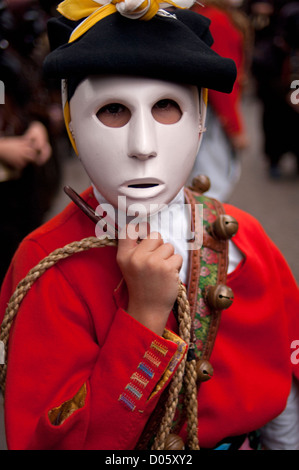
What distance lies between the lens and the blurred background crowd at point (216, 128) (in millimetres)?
2113

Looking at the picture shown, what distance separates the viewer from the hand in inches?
35.4

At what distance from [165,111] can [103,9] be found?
0.21 meters

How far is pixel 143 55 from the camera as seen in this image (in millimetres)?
854

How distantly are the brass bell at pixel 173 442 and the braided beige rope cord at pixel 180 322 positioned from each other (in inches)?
0.7

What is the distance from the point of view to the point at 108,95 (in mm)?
886

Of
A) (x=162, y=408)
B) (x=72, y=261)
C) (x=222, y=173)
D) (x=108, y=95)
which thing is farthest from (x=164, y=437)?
(x=222, y=173)

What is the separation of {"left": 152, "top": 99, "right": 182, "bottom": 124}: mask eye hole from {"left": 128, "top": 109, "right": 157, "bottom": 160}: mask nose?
0.04m

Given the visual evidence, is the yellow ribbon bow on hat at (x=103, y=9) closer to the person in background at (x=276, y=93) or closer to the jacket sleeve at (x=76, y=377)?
the jacket sleeve at (x=76, y=377)

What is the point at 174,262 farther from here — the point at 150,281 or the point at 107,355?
the point at 107,355

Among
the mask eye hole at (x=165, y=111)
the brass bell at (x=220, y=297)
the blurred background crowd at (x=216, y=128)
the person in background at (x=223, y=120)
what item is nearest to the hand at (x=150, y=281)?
the brass bell at (x=220, y=297)

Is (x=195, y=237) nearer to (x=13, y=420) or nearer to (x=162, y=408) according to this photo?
(x=162, y=408)

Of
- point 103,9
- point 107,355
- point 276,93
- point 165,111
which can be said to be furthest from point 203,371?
point 276,93

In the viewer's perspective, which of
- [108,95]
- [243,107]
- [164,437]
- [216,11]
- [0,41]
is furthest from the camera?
[243,107]

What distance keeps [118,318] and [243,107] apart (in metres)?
7.85
